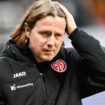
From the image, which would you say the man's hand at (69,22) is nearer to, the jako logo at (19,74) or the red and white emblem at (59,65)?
the red and white emblem at (59,65)

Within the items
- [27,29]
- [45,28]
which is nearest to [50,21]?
[45,28]

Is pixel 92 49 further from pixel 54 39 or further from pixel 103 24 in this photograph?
pixel 103 24

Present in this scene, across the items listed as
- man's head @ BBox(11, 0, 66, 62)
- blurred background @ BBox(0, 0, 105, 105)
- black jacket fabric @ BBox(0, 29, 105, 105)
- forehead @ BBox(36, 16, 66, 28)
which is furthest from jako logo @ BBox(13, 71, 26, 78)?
blurred background @ BBox(0, 0, 105, 105)

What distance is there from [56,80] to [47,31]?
0.97ft

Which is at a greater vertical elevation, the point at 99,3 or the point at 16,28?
the point at 16,28

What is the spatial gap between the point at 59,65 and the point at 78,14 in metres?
4.91

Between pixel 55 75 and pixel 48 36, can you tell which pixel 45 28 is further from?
pixel 55 75

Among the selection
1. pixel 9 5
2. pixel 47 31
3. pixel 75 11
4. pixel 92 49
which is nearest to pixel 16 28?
pixel 47 31

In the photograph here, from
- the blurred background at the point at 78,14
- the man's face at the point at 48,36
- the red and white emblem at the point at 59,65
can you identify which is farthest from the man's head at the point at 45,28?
the blurred background at the point at 78,14

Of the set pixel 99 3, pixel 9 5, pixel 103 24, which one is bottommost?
pixel 103 24

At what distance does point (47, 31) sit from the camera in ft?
7.05

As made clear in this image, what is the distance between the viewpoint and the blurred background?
639 cm

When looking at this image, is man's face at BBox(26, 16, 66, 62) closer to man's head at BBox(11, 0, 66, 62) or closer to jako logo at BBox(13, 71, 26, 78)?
man's head at BBox(11, 0, 66, 62)

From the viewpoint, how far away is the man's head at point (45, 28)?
7.04 feet
